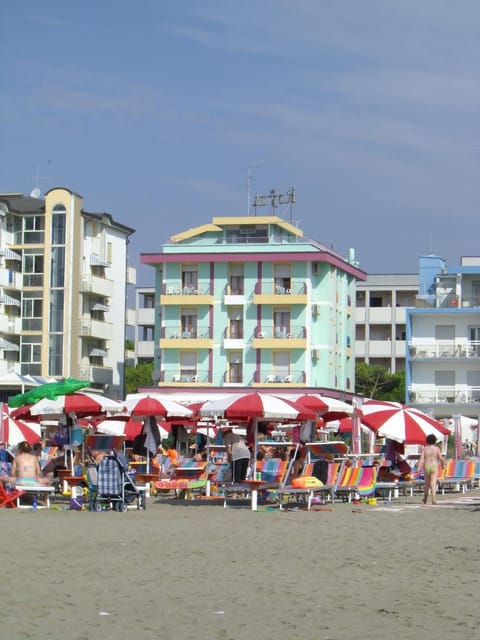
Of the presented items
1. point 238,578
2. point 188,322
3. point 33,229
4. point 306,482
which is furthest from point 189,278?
point 238,578

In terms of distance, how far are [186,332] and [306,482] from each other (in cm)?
5080

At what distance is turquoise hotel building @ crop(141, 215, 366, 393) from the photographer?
74062 millimetres

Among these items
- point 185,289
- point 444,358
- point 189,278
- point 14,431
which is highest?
point 189,278

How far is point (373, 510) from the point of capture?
965 inches

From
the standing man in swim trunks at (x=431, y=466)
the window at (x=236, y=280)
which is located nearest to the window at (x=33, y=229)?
the window at (x=236, y=280)

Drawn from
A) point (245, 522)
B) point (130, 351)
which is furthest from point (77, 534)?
point (130, 351)

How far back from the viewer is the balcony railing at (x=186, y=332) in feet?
247

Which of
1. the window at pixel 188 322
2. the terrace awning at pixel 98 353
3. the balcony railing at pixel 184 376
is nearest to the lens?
the balcony railing at pixel 184 376

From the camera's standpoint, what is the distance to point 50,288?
78250mm

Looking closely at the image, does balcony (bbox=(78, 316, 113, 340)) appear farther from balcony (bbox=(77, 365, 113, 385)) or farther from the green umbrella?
the green umbrella

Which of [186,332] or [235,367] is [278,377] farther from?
[186,332]

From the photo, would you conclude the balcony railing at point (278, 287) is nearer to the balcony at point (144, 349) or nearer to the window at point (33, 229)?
the window at point (33, 229)

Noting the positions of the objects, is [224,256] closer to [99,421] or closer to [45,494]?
[99,421]

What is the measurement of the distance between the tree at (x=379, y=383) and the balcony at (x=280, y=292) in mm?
27448
